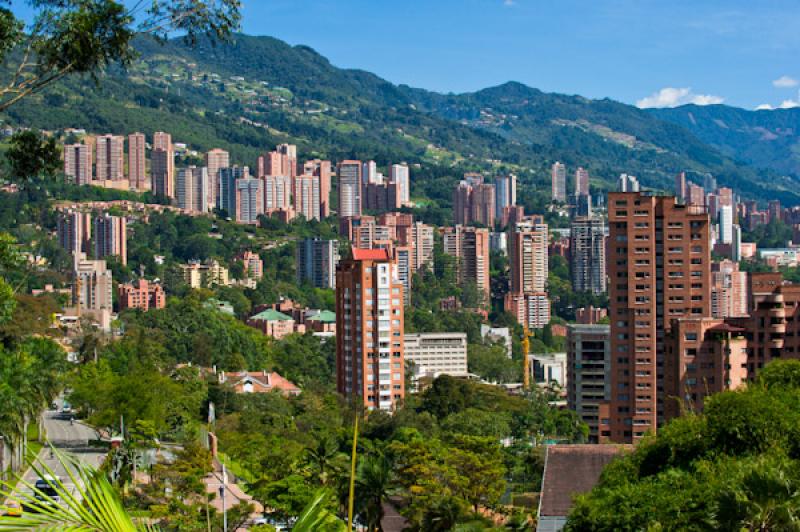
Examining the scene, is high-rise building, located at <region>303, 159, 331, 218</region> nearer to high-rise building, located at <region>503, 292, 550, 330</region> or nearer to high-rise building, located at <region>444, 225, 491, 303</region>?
high-rise building, located at <region>444, 225, 491, 303</region>

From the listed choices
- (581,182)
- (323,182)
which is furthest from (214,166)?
(581,182)

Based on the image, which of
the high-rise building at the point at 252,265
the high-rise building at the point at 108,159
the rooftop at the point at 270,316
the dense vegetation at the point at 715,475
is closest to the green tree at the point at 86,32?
the dense vegetation at the point at 715,475

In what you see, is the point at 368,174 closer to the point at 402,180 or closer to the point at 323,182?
the point at 402,180

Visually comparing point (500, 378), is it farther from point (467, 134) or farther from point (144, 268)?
point (467, 134)

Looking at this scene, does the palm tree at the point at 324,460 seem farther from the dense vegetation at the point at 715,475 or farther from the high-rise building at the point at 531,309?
the high-rise building at the point at 531,309

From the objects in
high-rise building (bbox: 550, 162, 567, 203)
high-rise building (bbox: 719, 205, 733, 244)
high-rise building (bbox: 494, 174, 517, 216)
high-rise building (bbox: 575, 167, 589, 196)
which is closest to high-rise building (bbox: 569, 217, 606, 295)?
high-rise building (bbox: 719, 205, 733, 244)

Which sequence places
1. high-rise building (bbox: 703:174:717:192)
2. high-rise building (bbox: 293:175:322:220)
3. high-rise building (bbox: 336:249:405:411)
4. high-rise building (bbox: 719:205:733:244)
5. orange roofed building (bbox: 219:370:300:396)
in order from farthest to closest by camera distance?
high-rise building (bbox: 703:174:717:192) → high-rise building (bbox: 719:205:733:244) → high-rise building (bbox: 293:175:322:220) → high-rise building (bbox: 336:249:405:411) → orange roofed building (bbox: 219:370:300:396)

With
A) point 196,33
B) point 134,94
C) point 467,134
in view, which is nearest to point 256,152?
point 134,94
